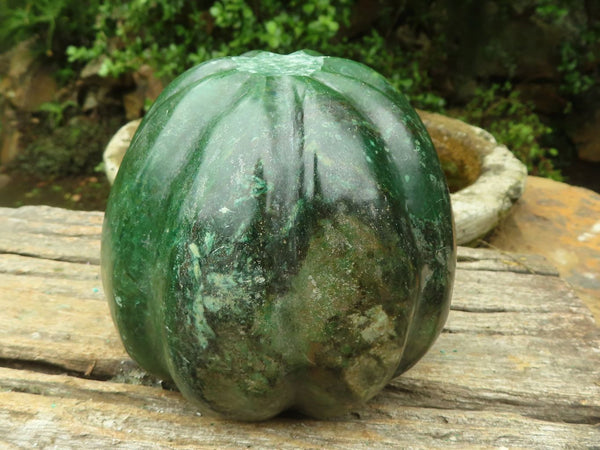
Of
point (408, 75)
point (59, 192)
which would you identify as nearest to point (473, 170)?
point (408, 75)

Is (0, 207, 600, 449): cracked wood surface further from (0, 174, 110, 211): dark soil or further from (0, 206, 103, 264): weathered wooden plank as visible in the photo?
(0, 174, 110, 211): dark soil

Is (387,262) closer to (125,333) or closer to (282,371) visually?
(282,371)

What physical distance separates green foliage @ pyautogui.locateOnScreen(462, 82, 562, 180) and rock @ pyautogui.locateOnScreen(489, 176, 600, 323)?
578 millimetres

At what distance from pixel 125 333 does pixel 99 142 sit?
13.3ft

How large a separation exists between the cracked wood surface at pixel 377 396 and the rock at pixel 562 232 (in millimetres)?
791

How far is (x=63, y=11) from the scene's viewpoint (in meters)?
5.03

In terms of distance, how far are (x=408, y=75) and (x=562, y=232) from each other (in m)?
1.77

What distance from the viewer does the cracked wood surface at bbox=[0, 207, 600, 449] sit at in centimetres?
138

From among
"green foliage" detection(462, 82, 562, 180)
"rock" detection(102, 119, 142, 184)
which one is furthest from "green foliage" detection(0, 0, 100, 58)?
"green foliage" detection(462, 82, 562, 180)

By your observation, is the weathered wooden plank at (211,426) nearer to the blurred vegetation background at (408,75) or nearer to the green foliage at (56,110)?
the blurred vegetation background at (408,75)

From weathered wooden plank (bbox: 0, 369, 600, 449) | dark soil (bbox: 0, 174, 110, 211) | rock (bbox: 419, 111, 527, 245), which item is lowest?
dark soil (bbox: 0, 174, 110, 211)

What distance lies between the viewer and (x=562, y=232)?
3129mm

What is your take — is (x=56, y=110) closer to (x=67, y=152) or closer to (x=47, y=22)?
(x=67, y=152)

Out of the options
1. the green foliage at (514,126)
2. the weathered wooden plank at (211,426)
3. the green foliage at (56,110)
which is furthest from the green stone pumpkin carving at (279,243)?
the green foliage at (56,110)
